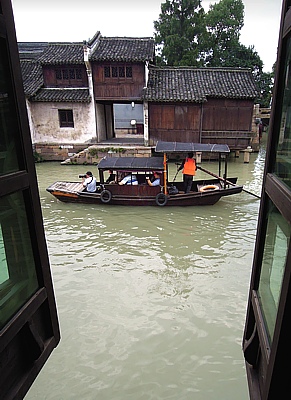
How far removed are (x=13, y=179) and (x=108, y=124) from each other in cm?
1833

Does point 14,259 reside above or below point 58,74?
below

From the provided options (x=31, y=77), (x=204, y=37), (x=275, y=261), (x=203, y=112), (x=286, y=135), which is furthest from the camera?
(x=204, y=37)

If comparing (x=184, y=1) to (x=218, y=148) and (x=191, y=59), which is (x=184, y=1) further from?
(x=218, y=148)

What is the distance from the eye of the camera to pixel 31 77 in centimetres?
1725

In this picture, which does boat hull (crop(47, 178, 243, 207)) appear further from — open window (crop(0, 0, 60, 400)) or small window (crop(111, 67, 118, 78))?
small window (crop(111, 67, 118, 78))

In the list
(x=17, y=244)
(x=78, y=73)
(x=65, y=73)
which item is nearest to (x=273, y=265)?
(x=17, y=244)

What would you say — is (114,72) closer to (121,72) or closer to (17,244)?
(121,72)

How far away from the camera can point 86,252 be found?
281 inches

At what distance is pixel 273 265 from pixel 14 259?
62.1 inches

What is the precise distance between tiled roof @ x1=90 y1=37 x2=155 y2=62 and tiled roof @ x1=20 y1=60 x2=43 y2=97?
3.58m

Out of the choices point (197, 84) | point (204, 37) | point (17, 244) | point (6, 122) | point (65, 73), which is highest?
point (204, 37)

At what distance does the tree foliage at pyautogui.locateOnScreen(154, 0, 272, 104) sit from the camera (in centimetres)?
2238

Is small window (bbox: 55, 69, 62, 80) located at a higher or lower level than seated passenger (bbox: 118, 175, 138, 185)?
higher

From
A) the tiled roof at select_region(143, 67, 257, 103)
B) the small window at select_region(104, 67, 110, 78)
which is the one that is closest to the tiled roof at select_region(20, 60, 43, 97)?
the small window at select_region(104, 67, 110, 78)
